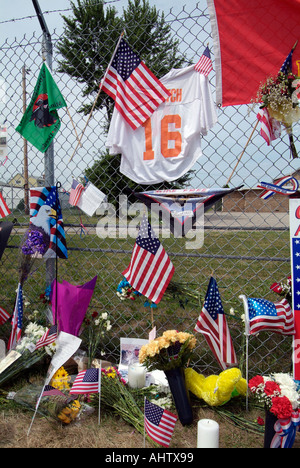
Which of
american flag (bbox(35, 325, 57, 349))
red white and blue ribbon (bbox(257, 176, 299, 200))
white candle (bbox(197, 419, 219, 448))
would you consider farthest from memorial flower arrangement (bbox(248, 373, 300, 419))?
american flag (bbox(35, 325, 57, 349))

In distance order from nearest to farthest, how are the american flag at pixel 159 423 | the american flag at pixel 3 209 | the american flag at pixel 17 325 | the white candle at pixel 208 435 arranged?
the white candle at pixel 208 435
the american flag at pixel 159 423
the american flag at pixel 17 325
the american flag at pixel 3 209

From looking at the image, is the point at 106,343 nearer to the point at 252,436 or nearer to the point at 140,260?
the point at 140,260

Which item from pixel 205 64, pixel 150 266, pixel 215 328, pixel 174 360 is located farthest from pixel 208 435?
pixel 205 64

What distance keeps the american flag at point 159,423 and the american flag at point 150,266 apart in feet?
2.64

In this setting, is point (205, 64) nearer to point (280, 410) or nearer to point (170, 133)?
point (170, 133)

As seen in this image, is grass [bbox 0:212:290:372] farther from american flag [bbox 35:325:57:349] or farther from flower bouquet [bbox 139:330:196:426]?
american flag [bbox 35:325:57:349]

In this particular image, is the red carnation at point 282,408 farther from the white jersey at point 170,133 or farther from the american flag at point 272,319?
the white jersey at point 170,133

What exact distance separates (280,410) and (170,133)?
6.04 feet

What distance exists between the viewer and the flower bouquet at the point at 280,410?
1.72 m

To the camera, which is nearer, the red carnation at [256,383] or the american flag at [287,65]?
the red carnation at [256,383]

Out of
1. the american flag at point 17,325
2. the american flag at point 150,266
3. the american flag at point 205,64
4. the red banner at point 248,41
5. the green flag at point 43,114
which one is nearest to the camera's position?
the red banner at point 248,41

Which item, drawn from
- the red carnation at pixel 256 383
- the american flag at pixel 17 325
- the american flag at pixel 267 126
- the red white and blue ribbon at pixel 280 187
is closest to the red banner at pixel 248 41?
the american flag at pixel 267 126

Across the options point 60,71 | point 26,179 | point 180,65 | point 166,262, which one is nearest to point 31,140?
point 60,71

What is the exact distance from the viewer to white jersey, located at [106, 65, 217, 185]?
2.43 meters
